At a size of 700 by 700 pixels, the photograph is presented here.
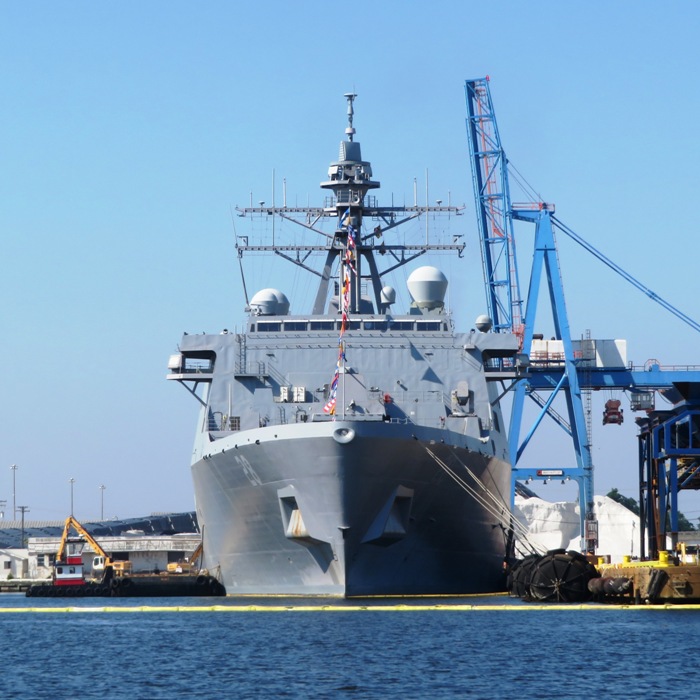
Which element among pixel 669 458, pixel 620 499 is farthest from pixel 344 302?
pixel 620 499

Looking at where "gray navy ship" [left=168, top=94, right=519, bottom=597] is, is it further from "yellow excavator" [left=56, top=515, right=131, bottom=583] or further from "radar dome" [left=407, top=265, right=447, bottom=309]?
"yellow excavator" [left=56, top=515, right=131, bottom=583]

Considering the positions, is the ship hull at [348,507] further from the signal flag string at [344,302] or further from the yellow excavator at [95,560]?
the yellow excavator at [95,560]

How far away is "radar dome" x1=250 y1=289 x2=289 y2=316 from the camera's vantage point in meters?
48.3

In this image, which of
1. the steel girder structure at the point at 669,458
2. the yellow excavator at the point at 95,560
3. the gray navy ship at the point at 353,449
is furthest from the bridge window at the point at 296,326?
the yellow excavator at the point at 95,560

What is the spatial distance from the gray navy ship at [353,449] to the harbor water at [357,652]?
4.26 feet

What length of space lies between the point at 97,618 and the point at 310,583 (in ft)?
20.8

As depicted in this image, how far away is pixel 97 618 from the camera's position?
135 ft

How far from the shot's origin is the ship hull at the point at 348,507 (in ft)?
123

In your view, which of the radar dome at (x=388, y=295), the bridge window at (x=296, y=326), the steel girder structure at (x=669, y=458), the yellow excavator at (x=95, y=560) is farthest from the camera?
the yellow excavator at (x=95, y=560)

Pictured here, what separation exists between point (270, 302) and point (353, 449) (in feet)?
40.1

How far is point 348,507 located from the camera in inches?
1467

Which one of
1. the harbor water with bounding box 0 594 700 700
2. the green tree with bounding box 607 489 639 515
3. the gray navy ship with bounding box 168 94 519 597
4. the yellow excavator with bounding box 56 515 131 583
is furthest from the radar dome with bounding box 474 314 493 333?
the green tree with bounding box 607 489 639 515

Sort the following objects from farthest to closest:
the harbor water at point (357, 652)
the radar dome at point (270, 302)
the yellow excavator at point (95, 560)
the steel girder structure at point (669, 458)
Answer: the yellow excavator at point (95, 560) < the radar dome at point (270, 302) < the steel girder structure at point (669, 458) < the harbor water at point (357, 652)

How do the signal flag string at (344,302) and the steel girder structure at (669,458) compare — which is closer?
the signal flag string at (344,302)
